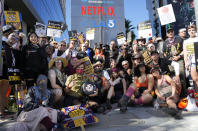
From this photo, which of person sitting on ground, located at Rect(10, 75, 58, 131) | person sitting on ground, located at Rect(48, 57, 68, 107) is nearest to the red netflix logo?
person sitting on ground, located at Rect(48, 57, 68, 107)

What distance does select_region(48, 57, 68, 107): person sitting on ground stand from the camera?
12.6ft

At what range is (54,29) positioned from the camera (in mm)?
7688

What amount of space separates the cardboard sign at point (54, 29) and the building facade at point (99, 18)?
14485 millimetres

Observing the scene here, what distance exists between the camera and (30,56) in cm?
387

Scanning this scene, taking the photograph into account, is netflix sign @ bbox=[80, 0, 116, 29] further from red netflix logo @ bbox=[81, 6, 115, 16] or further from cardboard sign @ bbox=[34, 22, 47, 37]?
cardboard sign @ bbox=[34, 22, 47, 37]

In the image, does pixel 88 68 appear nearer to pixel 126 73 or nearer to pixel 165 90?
pixel 126 73

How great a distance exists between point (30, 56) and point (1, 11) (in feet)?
5.63

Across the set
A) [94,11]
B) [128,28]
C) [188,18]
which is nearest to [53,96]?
[188,18]

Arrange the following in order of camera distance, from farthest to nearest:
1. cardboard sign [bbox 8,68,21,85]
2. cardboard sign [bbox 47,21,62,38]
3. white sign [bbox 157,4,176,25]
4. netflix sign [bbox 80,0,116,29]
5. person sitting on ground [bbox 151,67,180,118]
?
1. netflix sign [bbox 80,0,116,29]
2. cardboard sign [bbox 47,21,62,38]
3. white sign [bbox 157,4,176,25]
4. person sitting on ground [bbox 151,67,180,118]
5. cardboard sign [bbox 8,68,21,85]

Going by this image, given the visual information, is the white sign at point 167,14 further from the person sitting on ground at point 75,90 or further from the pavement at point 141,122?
the person sitting on ground at point 75,90

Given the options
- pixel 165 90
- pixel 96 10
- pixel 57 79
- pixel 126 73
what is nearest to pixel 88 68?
pixel 57 79

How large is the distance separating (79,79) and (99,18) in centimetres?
2059

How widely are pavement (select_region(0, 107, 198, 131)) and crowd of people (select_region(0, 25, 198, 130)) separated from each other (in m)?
0.21

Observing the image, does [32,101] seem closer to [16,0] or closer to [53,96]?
[53,96]
